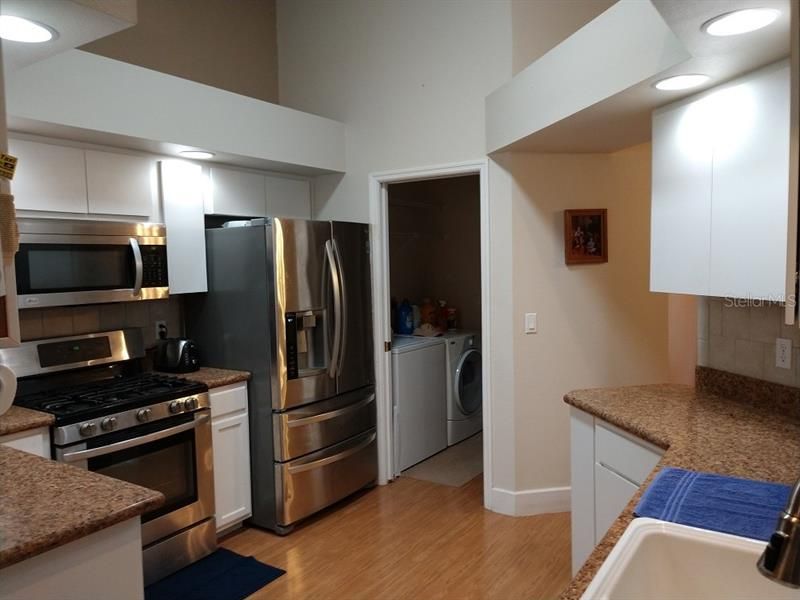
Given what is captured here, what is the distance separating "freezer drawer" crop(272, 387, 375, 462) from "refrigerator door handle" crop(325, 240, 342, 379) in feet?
0.69

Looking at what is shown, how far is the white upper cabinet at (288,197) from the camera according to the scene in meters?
3.62

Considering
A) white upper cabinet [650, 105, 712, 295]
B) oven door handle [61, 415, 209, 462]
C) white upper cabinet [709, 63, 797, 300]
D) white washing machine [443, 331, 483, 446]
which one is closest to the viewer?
white upper cabinet [709, 63, 797, 300]

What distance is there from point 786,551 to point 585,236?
2.57 metres

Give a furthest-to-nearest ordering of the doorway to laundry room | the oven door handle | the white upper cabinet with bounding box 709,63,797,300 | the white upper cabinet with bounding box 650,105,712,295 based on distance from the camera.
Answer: the doorway to laundry room → the oven door handle → the white upper cabinet with bounding box 650,105,712,295 → the white upper cabinet with bounding box 709,63,797,300

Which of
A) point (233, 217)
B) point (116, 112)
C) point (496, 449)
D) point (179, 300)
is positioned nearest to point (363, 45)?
point (233, 217)

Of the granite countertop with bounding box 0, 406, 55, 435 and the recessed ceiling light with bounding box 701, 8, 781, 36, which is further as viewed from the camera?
the granite countertop with bounding box 0, 406, 55, 435

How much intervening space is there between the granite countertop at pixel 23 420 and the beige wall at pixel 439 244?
312 centimetres

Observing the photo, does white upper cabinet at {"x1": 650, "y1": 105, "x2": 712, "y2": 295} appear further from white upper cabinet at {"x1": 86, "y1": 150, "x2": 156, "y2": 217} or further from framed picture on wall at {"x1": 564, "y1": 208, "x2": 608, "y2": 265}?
white upper cabinet at {"x1": 86, "y1": 150, "x2": 156, "y2": 217}

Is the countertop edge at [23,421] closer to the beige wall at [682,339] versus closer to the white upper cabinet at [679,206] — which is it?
the white upper cabinet at [679,206]

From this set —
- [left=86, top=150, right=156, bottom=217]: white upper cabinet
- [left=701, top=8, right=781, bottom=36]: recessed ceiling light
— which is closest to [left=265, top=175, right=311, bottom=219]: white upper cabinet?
[left=86, top=150, right=156, bottom=217]: white upper cabinet

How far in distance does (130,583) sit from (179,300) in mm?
2182

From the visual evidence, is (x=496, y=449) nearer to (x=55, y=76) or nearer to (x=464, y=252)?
(x=464, y=252)

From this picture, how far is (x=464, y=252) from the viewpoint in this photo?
525 cm

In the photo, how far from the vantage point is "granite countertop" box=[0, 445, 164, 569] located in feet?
3.92
